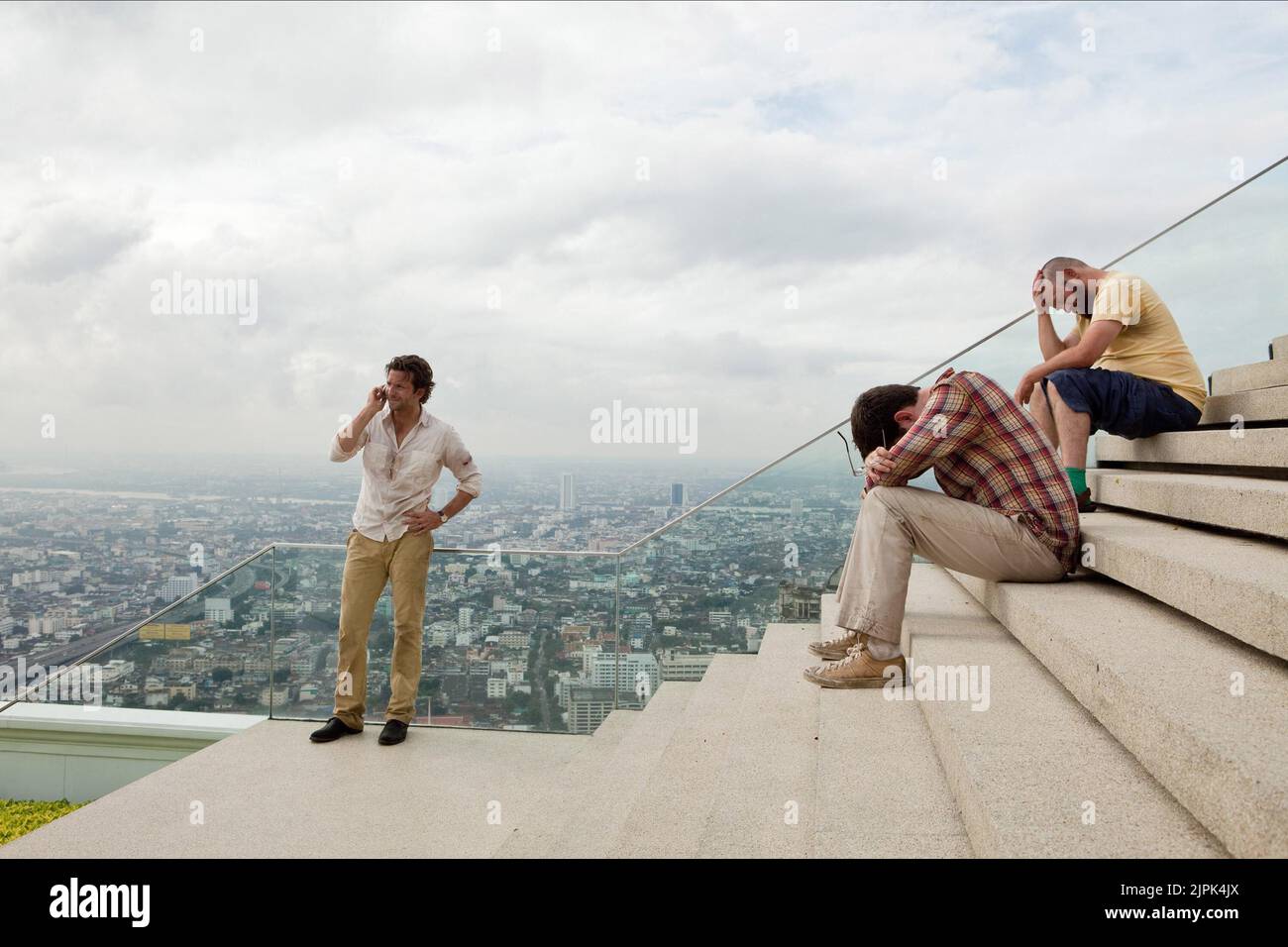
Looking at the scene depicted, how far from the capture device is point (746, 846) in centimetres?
167

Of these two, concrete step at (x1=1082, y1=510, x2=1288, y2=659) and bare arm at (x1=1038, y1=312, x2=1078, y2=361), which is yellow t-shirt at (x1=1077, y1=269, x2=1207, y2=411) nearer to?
bare arm at (x1=1038, y1=312, x2=1078, y2=361)

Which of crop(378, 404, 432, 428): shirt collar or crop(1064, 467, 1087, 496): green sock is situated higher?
crop(378, 404, 432, 428): shirt collar

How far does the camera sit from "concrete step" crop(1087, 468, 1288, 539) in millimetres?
1978

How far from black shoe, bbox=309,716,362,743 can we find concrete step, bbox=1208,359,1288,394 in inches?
181

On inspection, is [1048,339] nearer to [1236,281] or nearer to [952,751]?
[1236,281]

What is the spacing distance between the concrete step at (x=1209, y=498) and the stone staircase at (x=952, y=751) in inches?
0.4

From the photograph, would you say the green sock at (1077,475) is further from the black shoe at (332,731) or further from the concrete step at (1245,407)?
the black shoe at (332,731)

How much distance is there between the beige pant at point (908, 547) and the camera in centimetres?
243

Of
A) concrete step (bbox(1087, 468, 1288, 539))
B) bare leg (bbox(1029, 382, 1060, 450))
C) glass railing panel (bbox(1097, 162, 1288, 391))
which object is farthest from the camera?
glass railing panel (bbox(1097, 162, 1288, 391))

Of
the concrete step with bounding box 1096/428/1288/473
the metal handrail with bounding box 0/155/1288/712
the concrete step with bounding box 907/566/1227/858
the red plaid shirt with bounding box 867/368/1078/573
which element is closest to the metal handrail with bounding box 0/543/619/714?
the metal handrail with bounding box 0/155/1288/712

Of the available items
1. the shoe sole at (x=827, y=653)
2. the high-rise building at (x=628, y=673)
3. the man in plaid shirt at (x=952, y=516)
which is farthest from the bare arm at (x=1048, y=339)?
the high-rise building at (x=628, y=673)

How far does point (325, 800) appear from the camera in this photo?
3.16 meters
